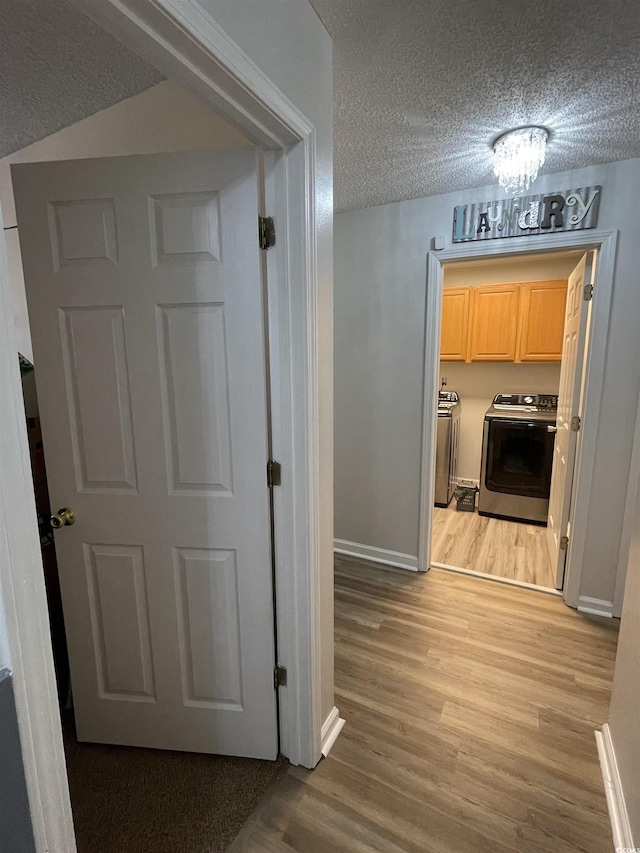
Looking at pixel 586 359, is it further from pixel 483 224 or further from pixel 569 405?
pixel 483 224

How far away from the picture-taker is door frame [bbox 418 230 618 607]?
218 centimetres

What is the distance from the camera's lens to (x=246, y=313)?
125cm

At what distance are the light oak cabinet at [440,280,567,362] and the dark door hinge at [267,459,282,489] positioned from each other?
3062 millimetres

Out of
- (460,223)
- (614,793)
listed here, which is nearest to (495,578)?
(614,793)

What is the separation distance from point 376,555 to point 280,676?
1652 mm

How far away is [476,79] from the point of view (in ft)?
4.86

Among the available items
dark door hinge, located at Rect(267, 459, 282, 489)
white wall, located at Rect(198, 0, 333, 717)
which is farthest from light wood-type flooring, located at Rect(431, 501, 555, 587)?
dark door hinge, located at Rect(267, 459, 282, 489)

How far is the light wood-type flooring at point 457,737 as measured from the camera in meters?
1.32

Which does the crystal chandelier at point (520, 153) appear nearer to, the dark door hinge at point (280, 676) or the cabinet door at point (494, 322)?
the cabinet door at point (494, 322)

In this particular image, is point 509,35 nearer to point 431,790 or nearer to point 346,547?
point 431,790

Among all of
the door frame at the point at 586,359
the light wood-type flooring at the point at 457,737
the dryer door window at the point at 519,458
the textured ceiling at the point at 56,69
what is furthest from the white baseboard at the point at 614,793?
the textured ceiling at the point at 56,69

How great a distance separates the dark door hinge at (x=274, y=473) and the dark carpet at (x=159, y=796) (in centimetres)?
105

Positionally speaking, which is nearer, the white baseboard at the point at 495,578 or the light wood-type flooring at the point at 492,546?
the white baseboard at the point at 495,578

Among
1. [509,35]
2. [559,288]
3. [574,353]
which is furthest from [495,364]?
[509,35]
